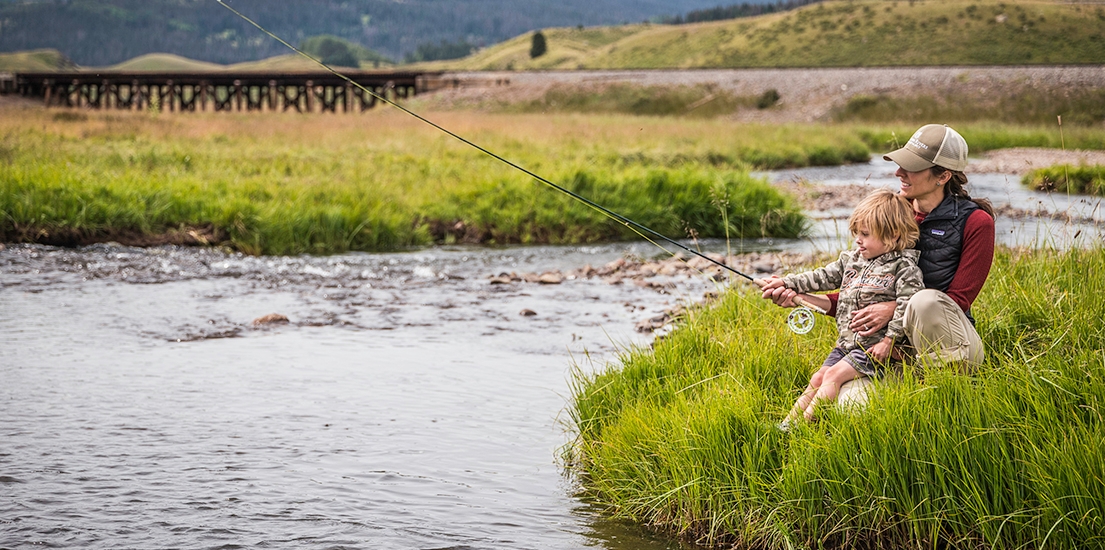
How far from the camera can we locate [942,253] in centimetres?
427

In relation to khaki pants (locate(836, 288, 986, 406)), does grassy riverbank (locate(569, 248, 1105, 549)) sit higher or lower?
lower

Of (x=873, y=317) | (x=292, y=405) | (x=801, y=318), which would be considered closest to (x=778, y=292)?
(x=801, y=318)

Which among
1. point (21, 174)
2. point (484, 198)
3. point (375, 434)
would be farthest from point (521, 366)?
point (21, 174)

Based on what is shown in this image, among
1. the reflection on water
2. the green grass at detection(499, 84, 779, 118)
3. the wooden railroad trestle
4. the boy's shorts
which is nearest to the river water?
the reflection on water

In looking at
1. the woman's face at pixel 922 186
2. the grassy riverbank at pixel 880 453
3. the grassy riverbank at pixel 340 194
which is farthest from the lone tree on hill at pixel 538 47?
the woman's face at pixel 922 186

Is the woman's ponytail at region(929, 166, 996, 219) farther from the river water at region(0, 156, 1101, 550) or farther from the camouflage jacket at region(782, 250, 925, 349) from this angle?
the river water at region(0, 156, 1101, 550)

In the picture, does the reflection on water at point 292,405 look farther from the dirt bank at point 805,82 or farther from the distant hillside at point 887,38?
the distant hillside at point 887,38

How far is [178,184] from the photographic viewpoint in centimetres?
1427

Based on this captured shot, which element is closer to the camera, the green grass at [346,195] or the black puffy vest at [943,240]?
the black puffy vest at [943,240]

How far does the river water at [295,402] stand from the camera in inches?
182

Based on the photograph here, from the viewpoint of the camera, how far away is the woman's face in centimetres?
433

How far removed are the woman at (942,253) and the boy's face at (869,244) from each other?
19cm

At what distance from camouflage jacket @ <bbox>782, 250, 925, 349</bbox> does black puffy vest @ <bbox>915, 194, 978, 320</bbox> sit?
0.19 ft

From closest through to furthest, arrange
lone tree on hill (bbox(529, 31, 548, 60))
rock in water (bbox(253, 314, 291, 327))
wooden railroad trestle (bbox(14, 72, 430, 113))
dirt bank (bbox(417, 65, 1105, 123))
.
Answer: rock in water (bbox(253, 314, 291, 327)) < dirt bank (bbox(417, 65, 1105, 123)) < wooden railroad trestle (bbox(14, 72, 430, 113)) < lone tree on hill (bbox(529, 31, 548, 60))
